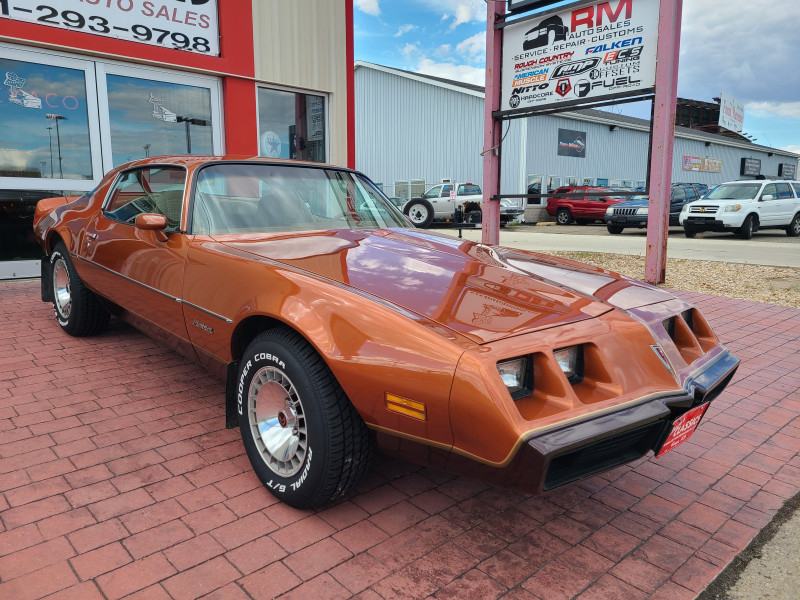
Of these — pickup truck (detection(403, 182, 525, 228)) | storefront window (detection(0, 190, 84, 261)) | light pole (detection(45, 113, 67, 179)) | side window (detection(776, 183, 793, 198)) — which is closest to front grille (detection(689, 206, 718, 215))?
side window (detection(776, 183, 793, 198))

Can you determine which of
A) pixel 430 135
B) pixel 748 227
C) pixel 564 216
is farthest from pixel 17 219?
pixel 564 216

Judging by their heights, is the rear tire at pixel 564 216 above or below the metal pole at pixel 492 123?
below

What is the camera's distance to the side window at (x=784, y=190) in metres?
16.5

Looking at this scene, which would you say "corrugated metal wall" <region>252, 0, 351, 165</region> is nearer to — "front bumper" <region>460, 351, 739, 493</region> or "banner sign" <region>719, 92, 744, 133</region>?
"front bumper" <region>460, 351, 739, 493</region>

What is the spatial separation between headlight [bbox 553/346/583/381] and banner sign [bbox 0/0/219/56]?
712cm

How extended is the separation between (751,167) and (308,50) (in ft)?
159

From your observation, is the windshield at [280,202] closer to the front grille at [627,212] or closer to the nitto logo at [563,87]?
the nitto logo at [563,87]

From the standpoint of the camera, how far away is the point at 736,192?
16.2m

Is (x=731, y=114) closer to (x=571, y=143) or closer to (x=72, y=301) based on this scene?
(x=571, y=143)

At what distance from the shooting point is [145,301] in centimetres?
325

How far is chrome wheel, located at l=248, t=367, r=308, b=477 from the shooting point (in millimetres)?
2180

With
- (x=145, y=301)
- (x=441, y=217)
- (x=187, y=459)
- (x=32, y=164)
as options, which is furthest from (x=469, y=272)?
(x=441, y=217)

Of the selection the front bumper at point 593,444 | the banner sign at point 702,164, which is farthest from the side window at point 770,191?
the banner sign at point 702,164

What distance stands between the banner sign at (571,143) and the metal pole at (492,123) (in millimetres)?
22128
